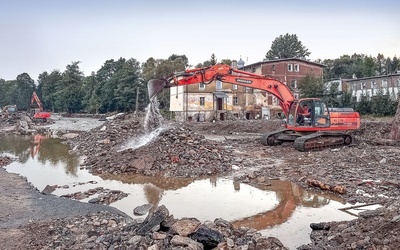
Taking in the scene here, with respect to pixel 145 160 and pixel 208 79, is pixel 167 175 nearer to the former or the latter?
pixel 145 160

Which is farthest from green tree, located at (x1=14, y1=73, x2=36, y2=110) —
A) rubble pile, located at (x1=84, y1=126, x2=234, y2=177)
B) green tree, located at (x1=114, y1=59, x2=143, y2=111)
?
rubble pile, located at (x1=84, y1=126, x2=234, y2=177)

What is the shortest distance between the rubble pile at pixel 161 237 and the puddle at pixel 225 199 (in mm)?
1092

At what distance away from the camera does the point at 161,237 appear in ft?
18.1

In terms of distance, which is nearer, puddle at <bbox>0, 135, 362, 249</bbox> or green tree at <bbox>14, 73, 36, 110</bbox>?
puddle at <bbox>0, 135, 362, 249</bbox>

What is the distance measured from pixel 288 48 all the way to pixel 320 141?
70.8 m

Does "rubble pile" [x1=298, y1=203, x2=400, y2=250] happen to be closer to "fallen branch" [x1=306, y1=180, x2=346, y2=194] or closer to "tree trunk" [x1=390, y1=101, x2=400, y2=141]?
"fallen branch" [x1=306, y1=180, x2=346, y2=194]

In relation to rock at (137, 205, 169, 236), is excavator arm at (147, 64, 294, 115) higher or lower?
higher

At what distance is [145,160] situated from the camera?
1362 centimetres

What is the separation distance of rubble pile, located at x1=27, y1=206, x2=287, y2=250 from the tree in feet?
266

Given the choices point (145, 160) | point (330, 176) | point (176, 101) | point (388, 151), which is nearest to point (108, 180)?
point (145, 160)

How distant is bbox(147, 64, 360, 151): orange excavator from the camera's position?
1669 cm

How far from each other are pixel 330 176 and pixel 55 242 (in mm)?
8587

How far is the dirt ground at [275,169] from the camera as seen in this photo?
19.1 feet

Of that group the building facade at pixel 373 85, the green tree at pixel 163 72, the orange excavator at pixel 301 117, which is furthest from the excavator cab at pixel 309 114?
the green tree at pixel 163 72
